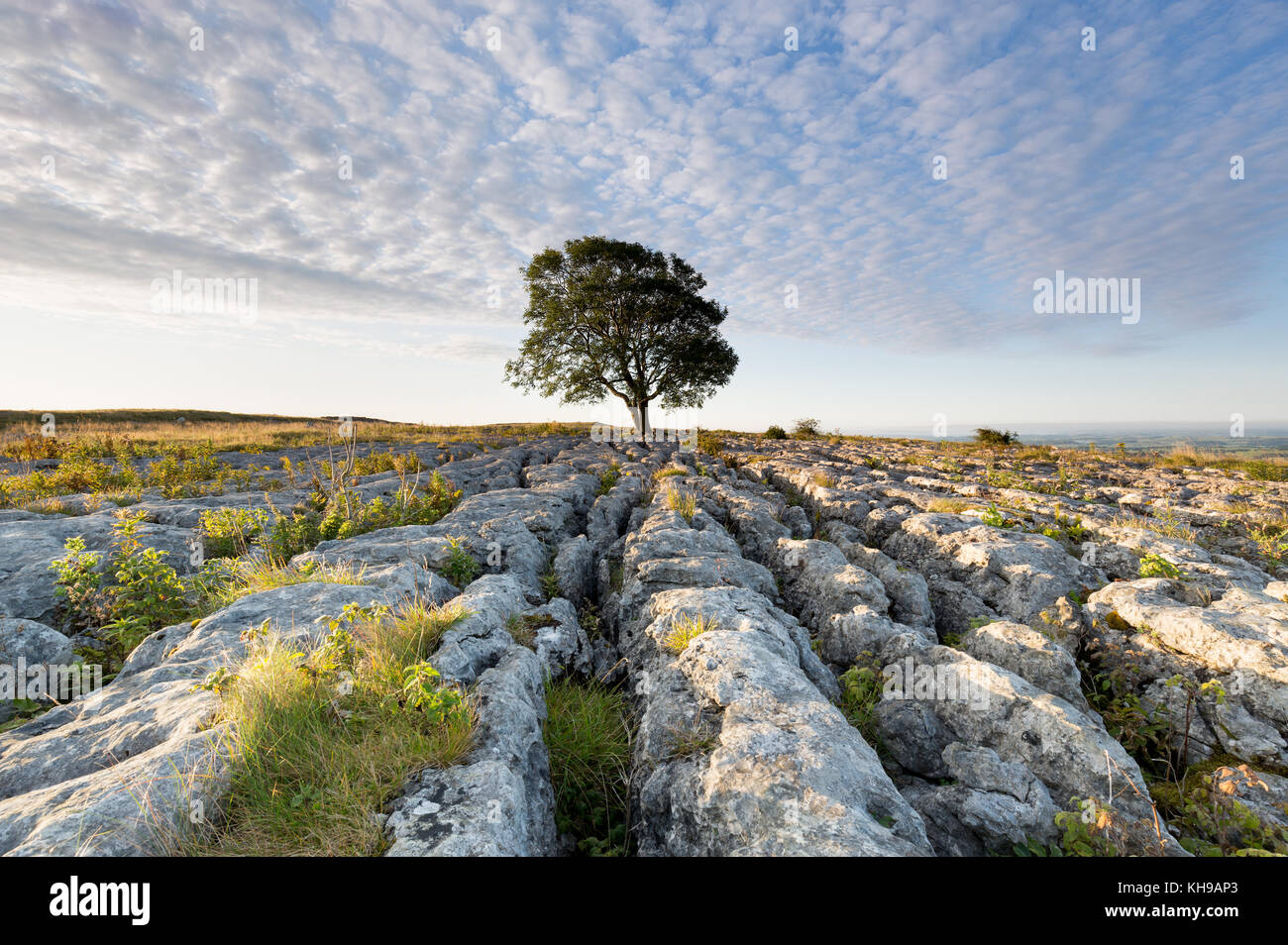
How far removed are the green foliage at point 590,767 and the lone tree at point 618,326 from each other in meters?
36.6

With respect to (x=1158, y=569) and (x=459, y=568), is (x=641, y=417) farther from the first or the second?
(x=1158, y=569)

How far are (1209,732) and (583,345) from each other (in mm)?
39240

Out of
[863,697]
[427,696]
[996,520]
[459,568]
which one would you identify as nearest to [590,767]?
[427,696]

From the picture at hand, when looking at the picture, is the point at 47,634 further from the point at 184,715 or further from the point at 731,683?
the point at 731,683

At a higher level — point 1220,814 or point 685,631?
point 685,631

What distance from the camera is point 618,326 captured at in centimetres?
4062

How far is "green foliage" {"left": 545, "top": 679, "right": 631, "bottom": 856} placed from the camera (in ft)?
13.1

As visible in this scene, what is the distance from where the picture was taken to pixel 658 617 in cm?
628

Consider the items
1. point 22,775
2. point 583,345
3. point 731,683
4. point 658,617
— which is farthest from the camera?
point 583,345

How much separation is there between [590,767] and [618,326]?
39.0 metres

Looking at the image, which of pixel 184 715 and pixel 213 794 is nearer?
pixel 213 794

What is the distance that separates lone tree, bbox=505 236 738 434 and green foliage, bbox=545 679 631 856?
36.6 metres
